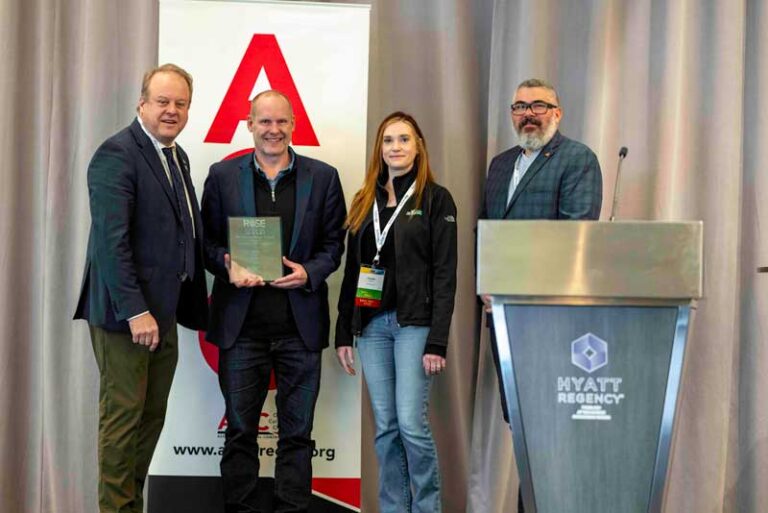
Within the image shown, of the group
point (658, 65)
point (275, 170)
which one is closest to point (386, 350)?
point (275, 170)

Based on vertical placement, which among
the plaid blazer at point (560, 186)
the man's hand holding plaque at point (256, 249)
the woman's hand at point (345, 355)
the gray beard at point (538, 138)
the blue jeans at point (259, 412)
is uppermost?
the gray beard at point (538, 138)

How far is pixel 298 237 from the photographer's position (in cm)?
304

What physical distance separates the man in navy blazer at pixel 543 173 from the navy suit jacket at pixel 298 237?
Answer: 66 centimetres

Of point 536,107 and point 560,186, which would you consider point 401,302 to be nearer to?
point 560,186

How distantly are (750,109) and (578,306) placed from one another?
2.48m

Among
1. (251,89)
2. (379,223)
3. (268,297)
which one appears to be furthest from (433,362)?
(251,89)

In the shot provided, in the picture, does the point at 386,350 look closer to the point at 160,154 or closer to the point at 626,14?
the point at 160,154

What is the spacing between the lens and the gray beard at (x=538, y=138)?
3105mm

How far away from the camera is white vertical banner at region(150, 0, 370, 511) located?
10.9ft

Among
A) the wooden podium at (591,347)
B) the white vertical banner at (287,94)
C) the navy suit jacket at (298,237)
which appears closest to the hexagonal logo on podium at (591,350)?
the wooden podium at (591,347)

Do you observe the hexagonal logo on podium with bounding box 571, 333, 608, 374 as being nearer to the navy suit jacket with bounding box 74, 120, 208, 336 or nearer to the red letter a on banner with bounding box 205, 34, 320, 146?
the navy suit jacket with bounding box 74, 120, 208, 336

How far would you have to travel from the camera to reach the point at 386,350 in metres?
3.01

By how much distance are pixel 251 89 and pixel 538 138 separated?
3.99 feet

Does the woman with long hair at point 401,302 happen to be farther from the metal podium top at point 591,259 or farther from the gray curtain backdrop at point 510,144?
the metal podium top at point 591,259
